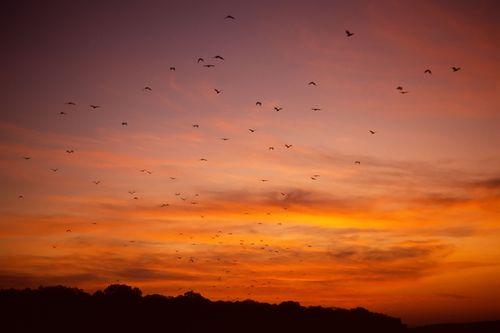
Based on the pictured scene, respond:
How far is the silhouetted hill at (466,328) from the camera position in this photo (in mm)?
104625

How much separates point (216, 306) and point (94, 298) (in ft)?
64.3

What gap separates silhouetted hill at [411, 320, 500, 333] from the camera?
104625 millimetres

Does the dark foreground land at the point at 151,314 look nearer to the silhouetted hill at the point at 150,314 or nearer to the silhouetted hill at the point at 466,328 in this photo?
the silhouetted hill at the point at 150,314

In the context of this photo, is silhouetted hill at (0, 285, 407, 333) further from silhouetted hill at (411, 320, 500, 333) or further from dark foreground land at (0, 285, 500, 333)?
silhouetted hill at (411, 320, 500, 333)

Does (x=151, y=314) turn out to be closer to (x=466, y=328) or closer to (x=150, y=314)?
(x=150, y=314)

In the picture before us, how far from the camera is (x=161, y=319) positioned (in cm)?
6388

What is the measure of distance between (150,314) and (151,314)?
17cm

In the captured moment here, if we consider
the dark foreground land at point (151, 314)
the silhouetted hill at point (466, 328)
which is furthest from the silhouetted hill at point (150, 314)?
the silhouetted hill at point (466, 328)

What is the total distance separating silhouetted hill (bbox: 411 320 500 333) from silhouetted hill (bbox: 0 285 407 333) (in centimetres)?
2608

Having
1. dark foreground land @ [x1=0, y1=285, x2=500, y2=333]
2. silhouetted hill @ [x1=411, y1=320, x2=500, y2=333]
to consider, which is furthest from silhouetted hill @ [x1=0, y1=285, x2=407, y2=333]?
silhouetted hill @ [x1=411, y1=320, x2=500, y2=333]

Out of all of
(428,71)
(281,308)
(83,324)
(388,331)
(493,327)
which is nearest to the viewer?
(428,71)

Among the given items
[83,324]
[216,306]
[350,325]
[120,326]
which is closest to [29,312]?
[83,324]

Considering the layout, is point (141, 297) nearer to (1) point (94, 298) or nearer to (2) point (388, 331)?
(1) point (94, 298)

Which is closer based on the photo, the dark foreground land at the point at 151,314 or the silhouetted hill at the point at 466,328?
the dark foreground land at the point at 151,314
